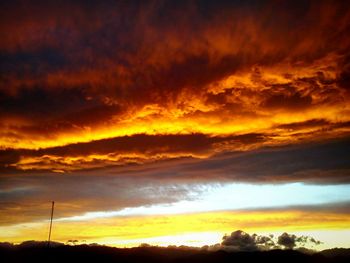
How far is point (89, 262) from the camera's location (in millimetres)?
174625

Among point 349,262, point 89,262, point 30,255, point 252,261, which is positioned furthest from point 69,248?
point 349,262

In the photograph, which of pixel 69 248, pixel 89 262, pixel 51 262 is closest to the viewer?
pixel 51 262

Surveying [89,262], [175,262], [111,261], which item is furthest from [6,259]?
[175,262]

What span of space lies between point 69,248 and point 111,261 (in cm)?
2221

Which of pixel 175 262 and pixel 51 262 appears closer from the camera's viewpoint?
pixel 51 262

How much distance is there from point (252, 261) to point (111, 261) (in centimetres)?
6808

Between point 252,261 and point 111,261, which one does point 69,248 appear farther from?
point 252,261

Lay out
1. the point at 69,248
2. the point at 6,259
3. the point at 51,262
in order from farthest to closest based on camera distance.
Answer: the point at 69,248 < the point at 51,262 < the point at 6,259

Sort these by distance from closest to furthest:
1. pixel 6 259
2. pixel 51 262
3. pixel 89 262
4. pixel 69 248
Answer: pixel 6 259 → pixel 51 262 → pixel 89 262 → pixel 69 248

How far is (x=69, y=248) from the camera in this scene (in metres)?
188

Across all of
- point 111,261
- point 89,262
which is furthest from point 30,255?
point 111,261

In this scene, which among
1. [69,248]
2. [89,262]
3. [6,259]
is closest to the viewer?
[6,259]

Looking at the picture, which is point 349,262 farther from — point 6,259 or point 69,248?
point 6,259

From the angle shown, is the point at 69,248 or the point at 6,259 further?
the point at 69,248
